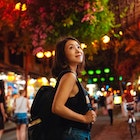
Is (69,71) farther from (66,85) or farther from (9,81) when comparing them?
(9,81)

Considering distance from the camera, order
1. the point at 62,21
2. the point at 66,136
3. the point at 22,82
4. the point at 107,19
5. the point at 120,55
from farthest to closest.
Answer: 1. the point at 120,55
2. the point at 22,82
3. the point at 107,19
4. the point at 62,21
5. the point at 66,136

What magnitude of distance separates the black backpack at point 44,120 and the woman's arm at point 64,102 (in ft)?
0.26

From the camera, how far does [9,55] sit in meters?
27.5

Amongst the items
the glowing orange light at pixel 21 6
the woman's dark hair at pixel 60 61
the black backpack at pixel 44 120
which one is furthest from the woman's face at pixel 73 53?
the glowing orange light at pixel 21 6

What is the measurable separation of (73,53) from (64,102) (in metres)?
0.46

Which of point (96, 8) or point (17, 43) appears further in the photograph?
point (17, 43)

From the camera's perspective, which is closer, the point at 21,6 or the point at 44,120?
the point at 44,120

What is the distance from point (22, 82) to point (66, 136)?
2423 centimetres

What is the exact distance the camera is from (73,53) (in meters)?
2.98

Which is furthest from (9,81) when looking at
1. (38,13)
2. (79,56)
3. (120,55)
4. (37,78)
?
(79,56)

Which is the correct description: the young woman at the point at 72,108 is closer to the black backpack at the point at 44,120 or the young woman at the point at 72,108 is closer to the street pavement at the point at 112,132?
the black backpack at the point at 44,120

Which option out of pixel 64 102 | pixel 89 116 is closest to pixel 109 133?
pixel 89 116

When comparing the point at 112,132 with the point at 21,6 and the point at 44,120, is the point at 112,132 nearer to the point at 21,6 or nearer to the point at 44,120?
the point at 21,6

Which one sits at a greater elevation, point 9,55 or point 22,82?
point 9,55
